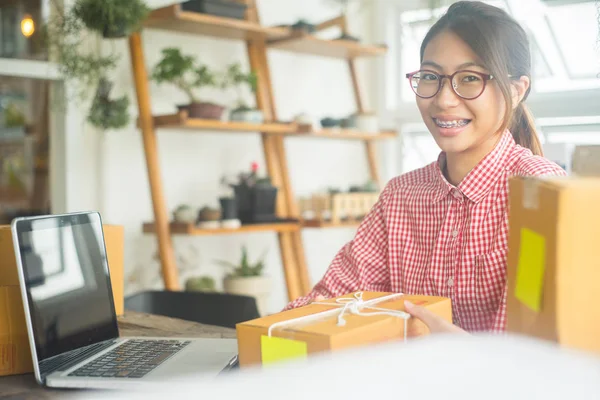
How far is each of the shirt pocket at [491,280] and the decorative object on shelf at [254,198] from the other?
7.19 ft

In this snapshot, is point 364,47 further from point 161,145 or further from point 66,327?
point 66,327

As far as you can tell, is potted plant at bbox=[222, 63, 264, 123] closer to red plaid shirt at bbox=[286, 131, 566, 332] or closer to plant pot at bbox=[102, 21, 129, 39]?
plant pot at bbox=[102, 21, 129, 39]

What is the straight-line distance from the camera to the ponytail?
1.61m

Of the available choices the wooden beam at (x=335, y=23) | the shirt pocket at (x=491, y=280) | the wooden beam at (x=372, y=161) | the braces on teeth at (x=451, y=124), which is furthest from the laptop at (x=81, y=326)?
the wooden beam at (x=372, y=161)

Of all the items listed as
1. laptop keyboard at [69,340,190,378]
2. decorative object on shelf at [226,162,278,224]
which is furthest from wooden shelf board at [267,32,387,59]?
laptop keyboard at [69,340,190,378]

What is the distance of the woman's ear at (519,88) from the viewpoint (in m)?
1.50

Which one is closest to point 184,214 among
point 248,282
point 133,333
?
point 248,282

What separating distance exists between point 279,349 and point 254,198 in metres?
2.65

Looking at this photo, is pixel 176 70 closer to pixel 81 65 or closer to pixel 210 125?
pixel 210 125

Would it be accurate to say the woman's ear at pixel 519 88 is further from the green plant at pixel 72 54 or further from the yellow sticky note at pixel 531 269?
the green plant at pixel 72 54

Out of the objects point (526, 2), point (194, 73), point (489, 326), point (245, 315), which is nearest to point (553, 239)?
point (489, 326)

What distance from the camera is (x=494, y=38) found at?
1.44m

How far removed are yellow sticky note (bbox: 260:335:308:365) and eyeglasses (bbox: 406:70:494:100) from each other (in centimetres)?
77

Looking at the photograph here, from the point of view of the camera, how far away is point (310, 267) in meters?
4.43
